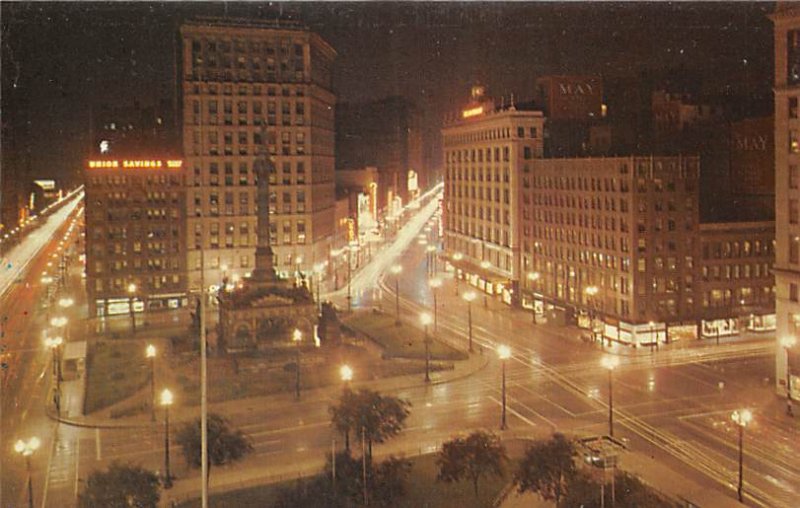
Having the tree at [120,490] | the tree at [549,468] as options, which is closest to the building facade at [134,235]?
the tree at [120,490]

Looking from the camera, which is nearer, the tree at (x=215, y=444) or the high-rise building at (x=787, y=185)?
the tree at (x=215, y=444)

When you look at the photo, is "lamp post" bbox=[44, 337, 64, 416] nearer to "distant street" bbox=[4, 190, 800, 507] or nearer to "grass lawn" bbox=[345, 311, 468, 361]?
"distant street" bbox=[4, 190, 800, 507]

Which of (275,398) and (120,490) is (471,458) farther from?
(275,398)

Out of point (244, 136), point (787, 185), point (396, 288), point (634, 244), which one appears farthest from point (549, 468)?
point (244, 136)

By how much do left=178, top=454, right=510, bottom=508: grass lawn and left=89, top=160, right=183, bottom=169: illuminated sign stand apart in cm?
6159

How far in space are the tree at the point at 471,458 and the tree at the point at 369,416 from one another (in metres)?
4.49

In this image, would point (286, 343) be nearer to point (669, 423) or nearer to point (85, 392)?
point (85, 392)

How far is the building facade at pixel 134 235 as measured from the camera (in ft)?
303

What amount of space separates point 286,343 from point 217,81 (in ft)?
143

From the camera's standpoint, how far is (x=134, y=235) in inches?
3708

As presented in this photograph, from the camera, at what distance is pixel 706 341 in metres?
72.9

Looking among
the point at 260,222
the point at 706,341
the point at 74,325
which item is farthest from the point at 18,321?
the point at 706,341

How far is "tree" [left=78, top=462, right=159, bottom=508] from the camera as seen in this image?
108 ft

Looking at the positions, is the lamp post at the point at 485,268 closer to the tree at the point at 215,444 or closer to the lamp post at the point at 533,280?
the lamp post at the point at 533,280
